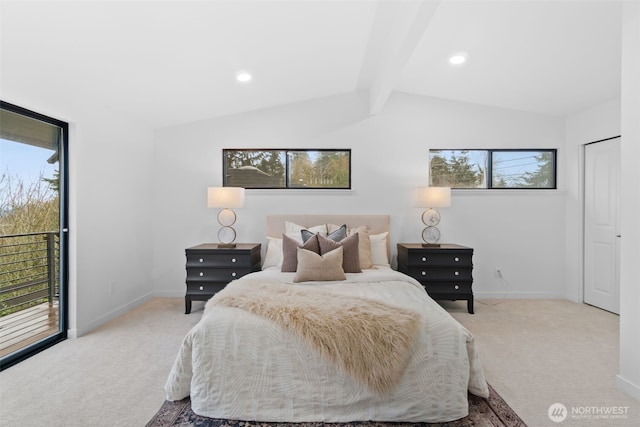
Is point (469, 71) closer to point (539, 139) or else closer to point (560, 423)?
point (539, 139)

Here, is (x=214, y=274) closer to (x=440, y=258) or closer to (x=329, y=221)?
(x=329, y=221)

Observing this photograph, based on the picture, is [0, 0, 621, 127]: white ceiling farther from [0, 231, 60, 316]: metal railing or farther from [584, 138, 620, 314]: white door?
[0, 231, 60, 316]: metal railing

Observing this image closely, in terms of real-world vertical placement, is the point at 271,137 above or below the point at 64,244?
above

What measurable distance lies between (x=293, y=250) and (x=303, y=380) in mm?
1579

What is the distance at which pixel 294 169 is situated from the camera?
14.4ft

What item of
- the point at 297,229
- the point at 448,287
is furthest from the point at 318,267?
→ the point at 448,287

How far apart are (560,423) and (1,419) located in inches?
121

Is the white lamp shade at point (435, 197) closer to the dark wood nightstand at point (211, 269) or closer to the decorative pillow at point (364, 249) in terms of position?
the decorative pillow at point (364, 249)

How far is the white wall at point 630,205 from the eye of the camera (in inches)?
81.4

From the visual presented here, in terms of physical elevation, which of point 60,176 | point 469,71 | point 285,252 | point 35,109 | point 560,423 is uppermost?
point 469,71

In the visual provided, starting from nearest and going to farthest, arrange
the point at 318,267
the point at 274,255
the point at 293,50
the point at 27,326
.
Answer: the point at 27,326 → the point at 318,267 → the point at 293,50 → the point at 274,255

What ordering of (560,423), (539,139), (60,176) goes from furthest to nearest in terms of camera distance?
(539,139), (60,176), (560,423)

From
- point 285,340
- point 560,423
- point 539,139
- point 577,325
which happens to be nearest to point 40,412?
point 285,340

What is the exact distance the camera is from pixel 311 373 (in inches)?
72.7
